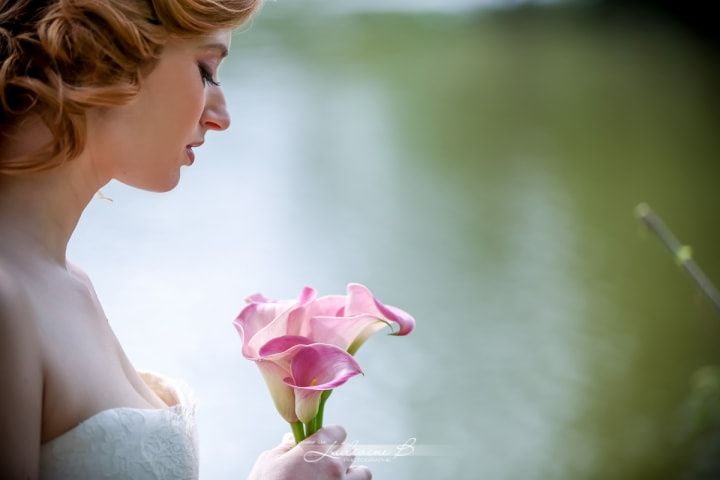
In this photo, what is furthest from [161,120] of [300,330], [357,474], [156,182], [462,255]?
[462,255]

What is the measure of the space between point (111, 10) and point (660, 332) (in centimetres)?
247

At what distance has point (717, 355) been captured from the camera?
2744mm

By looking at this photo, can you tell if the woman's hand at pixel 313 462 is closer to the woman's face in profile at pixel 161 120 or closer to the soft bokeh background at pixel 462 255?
the woman's face in profile at pixel 161 120

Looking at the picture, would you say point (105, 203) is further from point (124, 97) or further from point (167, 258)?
point (124, 97)

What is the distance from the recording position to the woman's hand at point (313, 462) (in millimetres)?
699

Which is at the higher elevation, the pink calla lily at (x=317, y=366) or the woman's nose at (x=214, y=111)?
the woman's nose at (x=214, y=111)

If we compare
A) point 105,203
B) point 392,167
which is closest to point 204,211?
point 105,203

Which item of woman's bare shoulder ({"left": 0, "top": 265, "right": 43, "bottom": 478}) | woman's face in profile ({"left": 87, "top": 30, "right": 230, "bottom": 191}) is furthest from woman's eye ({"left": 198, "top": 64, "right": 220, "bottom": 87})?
woman's bare shoulder ({"left": 0, "top": 265, "right": 43, "bottom": 478})

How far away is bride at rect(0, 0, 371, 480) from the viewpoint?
660 mm

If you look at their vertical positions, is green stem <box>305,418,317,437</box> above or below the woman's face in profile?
below

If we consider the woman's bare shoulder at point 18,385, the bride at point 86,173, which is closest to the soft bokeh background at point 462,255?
the bride at point 86,173

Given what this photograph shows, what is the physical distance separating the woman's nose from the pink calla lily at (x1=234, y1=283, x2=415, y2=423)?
0.15 meters

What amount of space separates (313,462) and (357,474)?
1.8 inches

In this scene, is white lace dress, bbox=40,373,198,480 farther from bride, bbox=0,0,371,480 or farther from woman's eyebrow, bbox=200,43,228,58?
woman's eyebrow, bbox=200,43,228,58
